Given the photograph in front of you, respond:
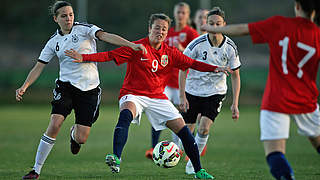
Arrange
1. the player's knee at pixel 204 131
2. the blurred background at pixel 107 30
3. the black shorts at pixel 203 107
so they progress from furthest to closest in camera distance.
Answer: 1. the blurred background at pixel 107 30
2. the black shorts at pixel 203 107
3. the player's knee at pixel 204 131

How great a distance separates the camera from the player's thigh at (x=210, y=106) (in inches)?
287

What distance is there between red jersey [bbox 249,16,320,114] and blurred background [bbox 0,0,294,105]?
17.9m

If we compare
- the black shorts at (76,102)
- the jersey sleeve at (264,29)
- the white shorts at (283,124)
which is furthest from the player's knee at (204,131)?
the jersey sleeve at (264,29)

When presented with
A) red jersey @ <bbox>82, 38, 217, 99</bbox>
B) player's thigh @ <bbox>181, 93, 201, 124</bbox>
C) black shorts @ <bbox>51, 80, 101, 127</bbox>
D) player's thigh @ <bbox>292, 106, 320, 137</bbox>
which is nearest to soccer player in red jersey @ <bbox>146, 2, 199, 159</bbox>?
player's thigh @ <bbox>181, 93, 201, 124</bbox>

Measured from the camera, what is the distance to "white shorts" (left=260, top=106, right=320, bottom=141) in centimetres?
459

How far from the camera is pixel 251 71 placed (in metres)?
22.5

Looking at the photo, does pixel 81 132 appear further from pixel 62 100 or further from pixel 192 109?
pixel 192 109

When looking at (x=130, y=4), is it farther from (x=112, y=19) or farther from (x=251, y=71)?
(x=251, y=71)

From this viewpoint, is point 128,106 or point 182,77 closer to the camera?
point 128,106

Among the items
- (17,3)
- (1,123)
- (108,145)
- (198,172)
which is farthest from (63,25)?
(17,3)

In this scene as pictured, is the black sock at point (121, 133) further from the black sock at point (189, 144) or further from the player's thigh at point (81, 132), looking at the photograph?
the player's thigh at point (81, 132)

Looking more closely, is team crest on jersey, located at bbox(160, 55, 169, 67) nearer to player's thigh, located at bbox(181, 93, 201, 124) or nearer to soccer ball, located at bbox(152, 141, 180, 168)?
soccer ball, located at bbox(152, 141, 180, 168)

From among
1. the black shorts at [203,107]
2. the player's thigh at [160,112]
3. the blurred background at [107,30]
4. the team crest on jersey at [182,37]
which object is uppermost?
the team crest on jersey at [182,37]

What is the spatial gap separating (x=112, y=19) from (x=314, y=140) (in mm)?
21919
